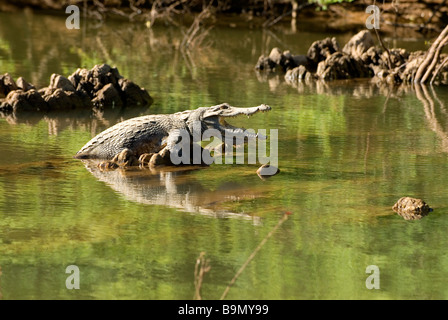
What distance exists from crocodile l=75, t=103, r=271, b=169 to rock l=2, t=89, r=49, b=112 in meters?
3.10

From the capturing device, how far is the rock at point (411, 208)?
25.9 ft

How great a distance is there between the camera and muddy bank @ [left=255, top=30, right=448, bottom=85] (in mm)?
16734

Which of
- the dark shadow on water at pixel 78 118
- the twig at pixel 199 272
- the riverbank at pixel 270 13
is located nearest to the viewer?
the twig at pixel 199 272

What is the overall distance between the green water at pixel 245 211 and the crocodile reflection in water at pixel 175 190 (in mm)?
20

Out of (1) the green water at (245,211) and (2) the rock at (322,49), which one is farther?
(2) the rock at (322,49)

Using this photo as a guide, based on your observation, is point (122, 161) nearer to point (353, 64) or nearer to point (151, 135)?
point (151, 135)

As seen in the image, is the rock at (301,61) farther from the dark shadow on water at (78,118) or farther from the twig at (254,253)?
the twig at (254,253)

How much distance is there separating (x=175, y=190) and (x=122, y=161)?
1176mm

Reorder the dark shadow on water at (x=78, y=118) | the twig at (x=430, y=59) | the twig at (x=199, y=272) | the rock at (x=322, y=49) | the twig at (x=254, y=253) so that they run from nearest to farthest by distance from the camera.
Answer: the twig at (x=199, y=272) → the twig at (x=254, y=253) → the dark shadow on water at (x=78, y=118) → the twig at (x=430, y=59) → the rock at (x=322, y=49)

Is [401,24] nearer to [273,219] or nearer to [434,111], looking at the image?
[434,111]

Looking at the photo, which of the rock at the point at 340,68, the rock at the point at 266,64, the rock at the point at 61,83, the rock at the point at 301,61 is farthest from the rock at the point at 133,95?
the rock at the point at 301,61

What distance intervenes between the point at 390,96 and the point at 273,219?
791cm
